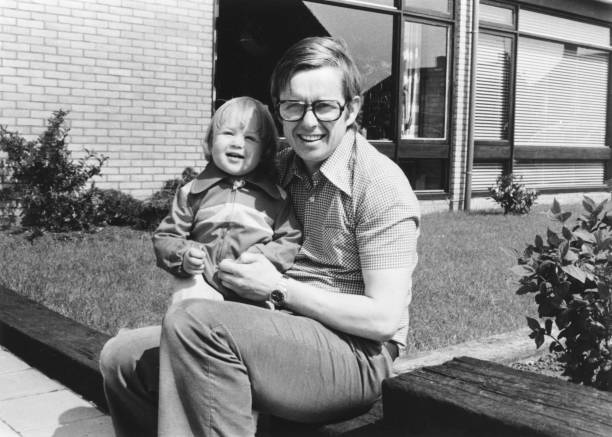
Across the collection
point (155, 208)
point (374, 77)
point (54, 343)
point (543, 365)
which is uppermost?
point (374, 77)

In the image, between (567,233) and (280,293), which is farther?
(567,233)

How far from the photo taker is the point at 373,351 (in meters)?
2.45

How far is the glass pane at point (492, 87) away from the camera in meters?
13.1

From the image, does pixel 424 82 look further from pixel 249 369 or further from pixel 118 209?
pixel 249 369

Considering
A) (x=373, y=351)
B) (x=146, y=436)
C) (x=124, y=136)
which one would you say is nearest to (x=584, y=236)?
(x=373, y=351)

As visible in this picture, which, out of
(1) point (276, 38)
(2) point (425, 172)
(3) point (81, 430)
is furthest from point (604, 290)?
(2) point (425, 172)

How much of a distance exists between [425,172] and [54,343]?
30.0 ft

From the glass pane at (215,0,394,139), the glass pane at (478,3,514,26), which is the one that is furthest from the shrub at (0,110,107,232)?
the glass pane at (478,3,514,26)

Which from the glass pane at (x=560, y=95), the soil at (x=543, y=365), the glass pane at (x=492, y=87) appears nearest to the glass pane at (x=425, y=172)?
the glass pane at (x=492, y=87)

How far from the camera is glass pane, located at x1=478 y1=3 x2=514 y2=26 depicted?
42.3ft

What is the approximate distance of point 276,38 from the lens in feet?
34.8

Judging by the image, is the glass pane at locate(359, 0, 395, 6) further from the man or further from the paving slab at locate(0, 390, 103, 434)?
the man

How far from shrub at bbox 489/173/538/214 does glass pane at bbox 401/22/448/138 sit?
1.29 metres

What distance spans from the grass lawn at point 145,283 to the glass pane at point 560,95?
6148 millimetres
